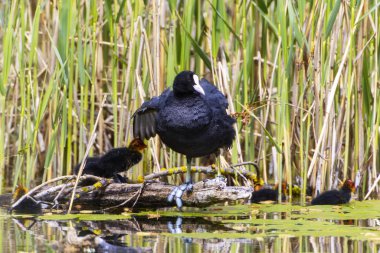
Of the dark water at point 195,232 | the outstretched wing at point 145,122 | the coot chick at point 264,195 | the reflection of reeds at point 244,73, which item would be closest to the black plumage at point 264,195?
the coot chick at point 264,195

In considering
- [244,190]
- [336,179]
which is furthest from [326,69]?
[244,190]

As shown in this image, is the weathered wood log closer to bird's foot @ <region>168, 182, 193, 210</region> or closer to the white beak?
bird's foot @ <region>168, 182, 193, 210</region>

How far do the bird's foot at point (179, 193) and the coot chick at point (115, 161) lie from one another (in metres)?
0.60

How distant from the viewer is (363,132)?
6.89 meters

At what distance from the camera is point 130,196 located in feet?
19.3

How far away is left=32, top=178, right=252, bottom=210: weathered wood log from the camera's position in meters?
5.65

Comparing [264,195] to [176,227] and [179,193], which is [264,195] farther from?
[176,227]

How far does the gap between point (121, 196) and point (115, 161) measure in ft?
1.12

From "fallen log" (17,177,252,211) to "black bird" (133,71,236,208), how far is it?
11cm

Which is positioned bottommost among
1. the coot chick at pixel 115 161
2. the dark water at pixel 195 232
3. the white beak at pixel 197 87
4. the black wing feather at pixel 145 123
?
the dark water at pixel 195 232

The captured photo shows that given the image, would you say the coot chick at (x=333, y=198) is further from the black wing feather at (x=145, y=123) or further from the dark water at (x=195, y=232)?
the black wing feather at (x=145, y=123)

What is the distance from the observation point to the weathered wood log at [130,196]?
5648 millimetres

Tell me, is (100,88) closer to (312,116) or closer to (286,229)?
(312,116)

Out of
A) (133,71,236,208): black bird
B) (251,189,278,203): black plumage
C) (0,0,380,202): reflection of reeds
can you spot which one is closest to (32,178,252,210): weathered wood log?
(133,71,236,208): black bird
